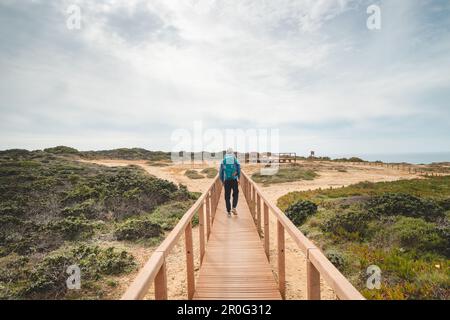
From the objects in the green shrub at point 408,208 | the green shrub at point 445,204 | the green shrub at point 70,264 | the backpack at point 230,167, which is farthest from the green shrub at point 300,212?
the green shrub at point 70,264

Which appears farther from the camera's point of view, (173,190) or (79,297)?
(173,190)

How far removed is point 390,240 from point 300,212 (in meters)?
3.63

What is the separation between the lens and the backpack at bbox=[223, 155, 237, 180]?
8.43 metres

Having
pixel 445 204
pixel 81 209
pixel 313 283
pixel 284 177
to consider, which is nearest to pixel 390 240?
pixel 445 204

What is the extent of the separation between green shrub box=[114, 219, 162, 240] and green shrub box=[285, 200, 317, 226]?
4.79 metres

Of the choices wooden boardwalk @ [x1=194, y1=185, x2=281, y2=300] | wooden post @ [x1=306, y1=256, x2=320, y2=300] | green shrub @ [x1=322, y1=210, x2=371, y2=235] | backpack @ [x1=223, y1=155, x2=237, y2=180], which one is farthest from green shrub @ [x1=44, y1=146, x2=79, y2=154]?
wooden post @ [x1=306, y1=256, x2=320, y2=300]

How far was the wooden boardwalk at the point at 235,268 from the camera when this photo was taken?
13.7 feet

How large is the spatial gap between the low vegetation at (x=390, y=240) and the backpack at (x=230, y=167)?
293 cm
